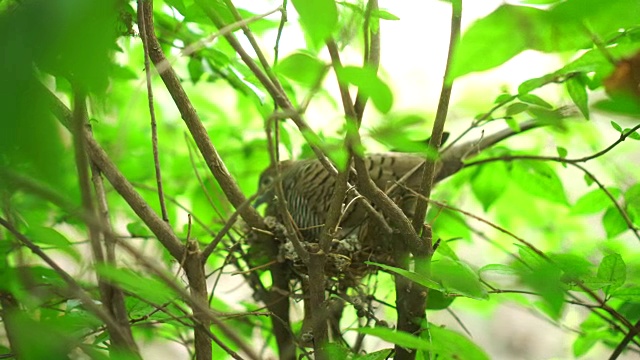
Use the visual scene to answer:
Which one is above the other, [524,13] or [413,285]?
[524,13]

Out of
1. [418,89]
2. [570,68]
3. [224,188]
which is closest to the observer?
[570,68]

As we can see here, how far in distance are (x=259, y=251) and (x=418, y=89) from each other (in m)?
0.89

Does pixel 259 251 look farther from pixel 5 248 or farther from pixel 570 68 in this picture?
pixel 570 68

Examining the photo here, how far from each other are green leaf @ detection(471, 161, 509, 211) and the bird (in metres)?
0.05

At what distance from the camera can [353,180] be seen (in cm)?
63

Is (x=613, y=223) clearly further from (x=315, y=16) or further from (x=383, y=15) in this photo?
(x=315, y=16)

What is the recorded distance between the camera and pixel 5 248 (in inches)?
21.2

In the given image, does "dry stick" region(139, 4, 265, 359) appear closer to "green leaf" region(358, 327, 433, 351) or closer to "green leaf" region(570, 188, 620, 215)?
"green leaf" region(358, 327, 433, 351)

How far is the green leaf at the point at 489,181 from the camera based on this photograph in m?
0.77

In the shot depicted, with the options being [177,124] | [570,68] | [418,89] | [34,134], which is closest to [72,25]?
[34,134]

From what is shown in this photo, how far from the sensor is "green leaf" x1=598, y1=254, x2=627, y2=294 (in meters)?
0.47

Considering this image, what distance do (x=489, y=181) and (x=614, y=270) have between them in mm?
320

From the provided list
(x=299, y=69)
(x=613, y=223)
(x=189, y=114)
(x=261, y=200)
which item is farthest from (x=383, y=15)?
(x=261, y=200)

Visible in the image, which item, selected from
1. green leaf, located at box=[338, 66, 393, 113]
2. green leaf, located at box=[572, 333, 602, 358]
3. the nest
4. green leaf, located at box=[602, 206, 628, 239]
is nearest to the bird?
the nest
